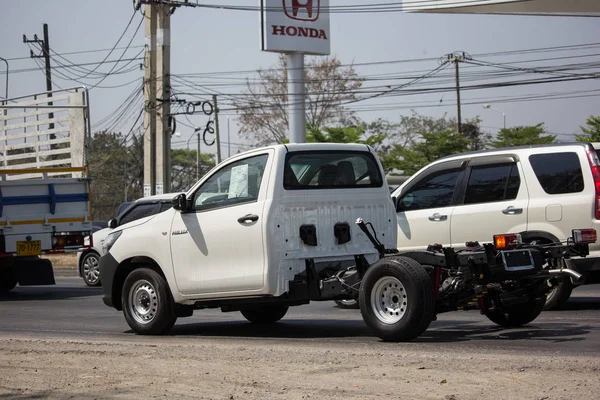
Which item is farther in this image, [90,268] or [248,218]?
[90,268]

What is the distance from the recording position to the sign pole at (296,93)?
45312 millimetres

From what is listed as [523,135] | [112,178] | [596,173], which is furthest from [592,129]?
[112,178]

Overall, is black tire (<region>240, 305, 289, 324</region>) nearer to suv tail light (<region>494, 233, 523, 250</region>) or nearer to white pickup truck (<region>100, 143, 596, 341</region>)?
white pickup truck (<region>100, 143, 596, 341</region>)

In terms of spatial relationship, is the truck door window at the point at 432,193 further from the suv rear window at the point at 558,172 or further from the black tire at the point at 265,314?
the black tire at the point at 265,314

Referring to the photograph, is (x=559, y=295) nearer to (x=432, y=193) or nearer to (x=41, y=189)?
(x=432, y=193)

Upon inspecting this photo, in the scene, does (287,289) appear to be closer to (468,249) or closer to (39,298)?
(468,249)

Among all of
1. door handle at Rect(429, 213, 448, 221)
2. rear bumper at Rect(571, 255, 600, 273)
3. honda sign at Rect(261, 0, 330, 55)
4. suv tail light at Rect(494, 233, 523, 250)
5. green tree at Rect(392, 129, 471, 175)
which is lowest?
rear bumper at Rect(571, 255, 600, 273)

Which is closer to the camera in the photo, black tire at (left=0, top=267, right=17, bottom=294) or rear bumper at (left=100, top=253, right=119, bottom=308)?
rear bumper at (left=100, top=253, right=119, bottom=308)

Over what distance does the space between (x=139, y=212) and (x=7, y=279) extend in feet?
9.78

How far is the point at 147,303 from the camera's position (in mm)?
11070

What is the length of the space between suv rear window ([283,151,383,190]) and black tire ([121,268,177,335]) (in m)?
2.05

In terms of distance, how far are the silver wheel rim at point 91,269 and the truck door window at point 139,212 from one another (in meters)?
3.49

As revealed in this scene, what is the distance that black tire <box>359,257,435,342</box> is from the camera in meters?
8.82

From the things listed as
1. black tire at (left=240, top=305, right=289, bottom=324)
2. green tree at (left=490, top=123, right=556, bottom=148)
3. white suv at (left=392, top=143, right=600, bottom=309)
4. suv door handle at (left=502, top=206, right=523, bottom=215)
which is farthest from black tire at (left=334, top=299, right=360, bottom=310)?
green tree at (left=490, top=123, right=556, bottom=148)
